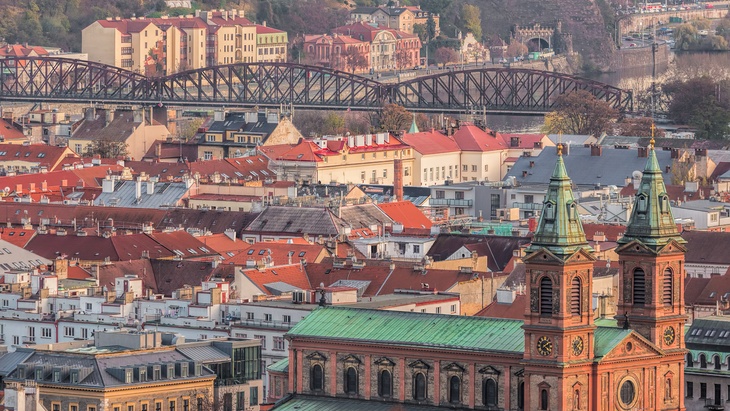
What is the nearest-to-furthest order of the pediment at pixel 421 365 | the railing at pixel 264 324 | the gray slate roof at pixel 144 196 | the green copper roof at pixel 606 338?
the green copper roof at pixel 606 338
the pediment at pixel 421 365
the railing at pixel 264 324
the gray slate roof at pixel 144 196

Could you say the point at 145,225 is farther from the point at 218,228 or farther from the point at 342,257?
the point at 342,257

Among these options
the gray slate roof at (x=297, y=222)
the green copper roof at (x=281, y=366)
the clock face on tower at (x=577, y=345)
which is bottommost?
the green copper roof at (x=281, y=366)

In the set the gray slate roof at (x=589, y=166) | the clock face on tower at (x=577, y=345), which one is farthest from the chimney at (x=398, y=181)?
the clock face on tower at (x=577, y=345)

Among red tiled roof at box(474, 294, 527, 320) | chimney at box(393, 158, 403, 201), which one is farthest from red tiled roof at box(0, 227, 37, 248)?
red tiled roof at box(474, 294, 527, 320)

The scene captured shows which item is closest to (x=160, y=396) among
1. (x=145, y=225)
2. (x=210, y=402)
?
(x=210, y=402)

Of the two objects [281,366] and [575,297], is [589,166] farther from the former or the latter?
[575,297]

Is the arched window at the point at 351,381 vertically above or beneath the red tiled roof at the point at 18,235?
A: beneath

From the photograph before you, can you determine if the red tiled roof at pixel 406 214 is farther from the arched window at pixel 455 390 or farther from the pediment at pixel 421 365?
the arched window at pixel 455 390
